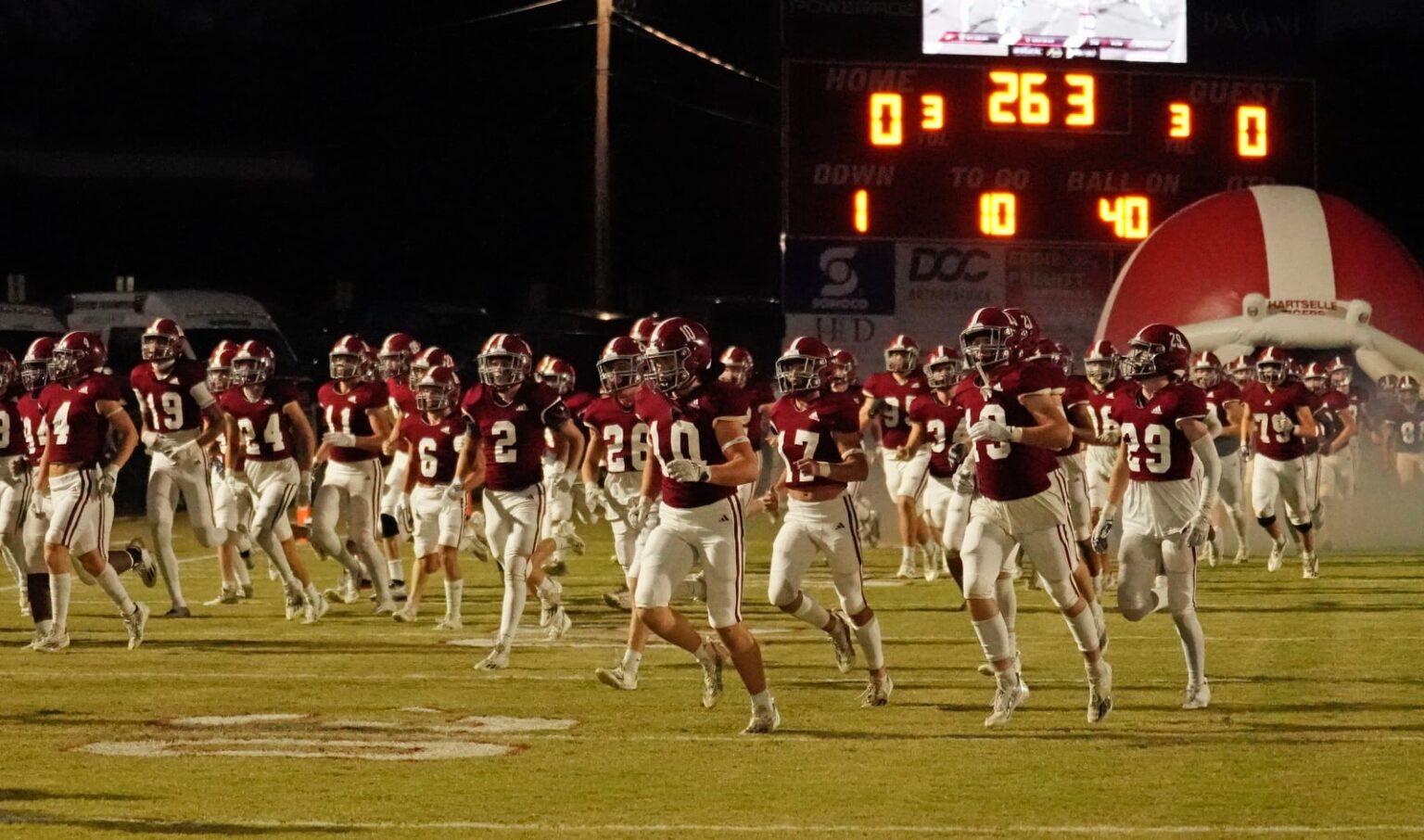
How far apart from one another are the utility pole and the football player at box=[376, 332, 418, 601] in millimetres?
11981

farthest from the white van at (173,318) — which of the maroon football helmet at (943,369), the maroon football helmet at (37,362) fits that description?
the maroon football helmet at (943,369)

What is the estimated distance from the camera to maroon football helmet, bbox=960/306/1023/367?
9625 mm

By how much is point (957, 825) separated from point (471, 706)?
3676 mm

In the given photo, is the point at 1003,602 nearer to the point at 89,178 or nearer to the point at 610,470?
the point at 610,470

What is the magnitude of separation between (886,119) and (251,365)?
9.61m

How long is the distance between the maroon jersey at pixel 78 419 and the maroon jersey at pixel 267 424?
2056mm

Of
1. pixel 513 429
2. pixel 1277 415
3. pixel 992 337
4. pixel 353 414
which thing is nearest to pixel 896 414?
pixel 1277 415

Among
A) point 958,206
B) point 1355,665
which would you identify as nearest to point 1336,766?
point 1355,665

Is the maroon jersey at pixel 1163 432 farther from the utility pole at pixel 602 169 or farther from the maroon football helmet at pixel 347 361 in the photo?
the utility pole at pixel 602 169

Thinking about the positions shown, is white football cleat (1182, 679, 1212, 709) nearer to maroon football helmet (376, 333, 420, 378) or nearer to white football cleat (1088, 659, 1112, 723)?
white football cleat (1088, 659, 1112, 723)

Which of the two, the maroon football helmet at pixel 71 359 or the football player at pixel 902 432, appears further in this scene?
the football player at pixel 902 432

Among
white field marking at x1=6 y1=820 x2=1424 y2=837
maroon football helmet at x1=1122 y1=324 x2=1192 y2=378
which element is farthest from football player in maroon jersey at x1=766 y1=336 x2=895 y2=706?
white field marking at x1=6 y1=820 x2=1424 y2=837

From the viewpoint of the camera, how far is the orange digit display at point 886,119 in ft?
74.7

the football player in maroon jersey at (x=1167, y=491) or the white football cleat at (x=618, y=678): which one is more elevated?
the football player in maroon jersey at (x=1167, y=491)
